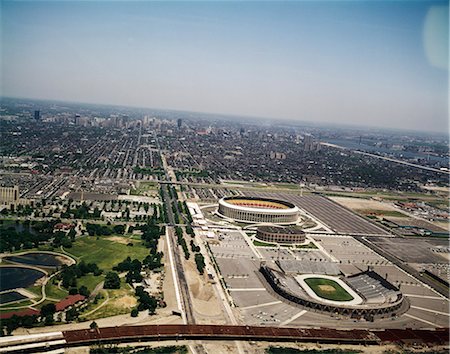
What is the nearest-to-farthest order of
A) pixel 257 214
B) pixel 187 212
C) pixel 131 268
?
pixel 131 268 → pixel 257 214 → pixel 187 212

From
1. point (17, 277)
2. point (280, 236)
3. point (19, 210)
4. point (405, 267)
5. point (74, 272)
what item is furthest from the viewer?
point (19, 210)

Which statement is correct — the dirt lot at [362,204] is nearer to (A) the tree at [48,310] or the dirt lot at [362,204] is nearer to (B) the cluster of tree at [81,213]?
(B) the cluster of tree at [81,213]

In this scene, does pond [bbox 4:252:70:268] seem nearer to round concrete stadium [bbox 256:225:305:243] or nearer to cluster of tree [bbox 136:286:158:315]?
cluster of tree [bbox 136:286:158:315]

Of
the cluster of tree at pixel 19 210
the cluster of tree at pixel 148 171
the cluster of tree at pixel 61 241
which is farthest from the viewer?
the cluster of tree at pixel 148 171

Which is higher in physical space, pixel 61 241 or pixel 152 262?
pixel 152 262

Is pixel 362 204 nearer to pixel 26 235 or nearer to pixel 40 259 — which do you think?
pixel 26 235

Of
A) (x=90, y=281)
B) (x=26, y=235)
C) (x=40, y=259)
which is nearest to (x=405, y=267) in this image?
(x=90, y=281)

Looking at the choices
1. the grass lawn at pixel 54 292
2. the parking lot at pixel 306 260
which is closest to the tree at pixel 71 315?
the grass lawn at pixel 54 292
